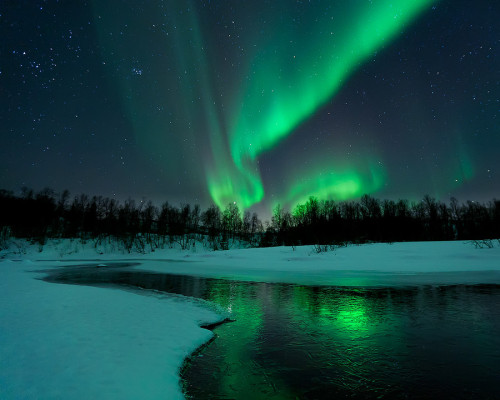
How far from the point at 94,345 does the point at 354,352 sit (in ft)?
11.4

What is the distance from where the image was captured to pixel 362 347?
12.3 ft

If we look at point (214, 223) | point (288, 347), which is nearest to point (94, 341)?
point (288, 347)

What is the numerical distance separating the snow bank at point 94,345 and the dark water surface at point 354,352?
45 cm

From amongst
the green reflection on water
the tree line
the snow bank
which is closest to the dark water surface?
the green reflection on water

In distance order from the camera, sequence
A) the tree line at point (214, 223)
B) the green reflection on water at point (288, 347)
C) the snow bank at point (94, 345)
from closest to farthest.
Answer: the snow bank at point (94, 345) → the green reflection on water at point (288, 347) → the tree line at point (214, 223)

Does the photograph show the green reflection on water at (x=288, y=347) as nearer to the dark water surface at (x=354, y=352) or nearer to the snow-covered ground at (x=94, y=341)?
the dark water surface at (x=354, y=352)

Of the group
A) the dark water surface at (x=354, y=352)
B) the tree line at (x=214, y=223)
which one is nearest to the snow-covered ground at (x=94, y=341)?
the dark water surface at (x=354, y=352)

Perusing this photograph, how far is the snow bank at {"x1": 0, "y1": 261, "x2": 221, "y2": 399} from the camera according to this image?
2.57m

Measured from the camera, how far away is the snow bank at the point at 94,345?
101 inches

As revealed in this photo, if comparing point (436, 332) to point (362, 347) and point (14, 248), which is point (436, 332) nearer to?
point (362, 347)

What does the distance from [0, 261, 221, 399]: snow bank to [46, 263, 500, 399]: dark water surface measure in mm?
446

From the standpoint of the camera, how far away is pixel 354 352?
11.7 ft

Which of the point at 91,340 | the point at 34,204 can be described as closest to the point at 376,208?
the point at 91,340

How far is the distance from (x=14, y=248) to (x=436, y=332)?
197ft
